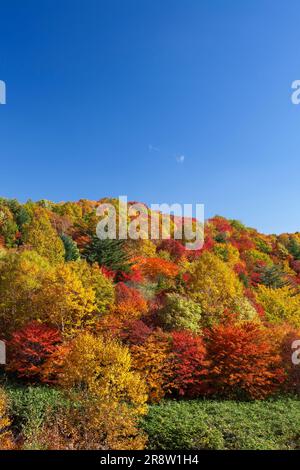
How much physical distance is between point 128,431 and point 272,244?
92.2m

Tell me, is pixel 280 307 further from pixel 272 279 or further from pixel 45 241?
pixel 45 241

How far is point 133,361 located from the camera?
2462cm

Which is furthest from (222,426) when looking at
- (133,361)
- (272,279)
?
(272,279)

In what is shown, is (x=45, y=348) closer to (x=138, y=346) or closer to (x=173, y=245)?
(x=138, y=346)

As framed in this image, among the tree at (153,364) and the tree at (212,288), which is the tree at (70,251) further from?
the tree at (153,364)

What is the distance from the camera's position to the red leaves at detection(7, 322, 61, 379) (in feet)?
82.6

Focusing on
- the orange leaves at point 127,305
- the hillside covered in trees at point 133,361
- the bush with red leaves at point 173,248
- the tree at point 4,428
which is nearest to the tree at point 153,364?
the hillside covered in trees at point 133,361

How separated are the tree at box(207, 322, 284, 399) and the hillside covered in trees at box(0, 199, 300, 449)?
75mm

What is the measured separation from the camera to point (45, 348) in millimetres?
25078

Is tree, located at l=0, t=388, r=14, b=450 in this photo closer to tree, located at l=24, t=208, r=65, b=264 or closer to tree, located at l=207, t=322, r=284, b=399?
tree, located at l=207, t=322, r=284, b=399

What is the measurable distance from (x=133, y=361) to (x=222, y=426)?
792cm

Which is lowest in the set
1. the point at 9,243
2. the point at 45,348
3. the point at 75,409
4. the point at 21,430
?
the point at 21,430

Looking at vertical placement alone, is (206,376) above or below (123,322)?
below

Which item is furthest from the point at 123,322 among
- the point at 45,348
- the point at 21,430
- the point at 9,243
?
the point at 9,243
